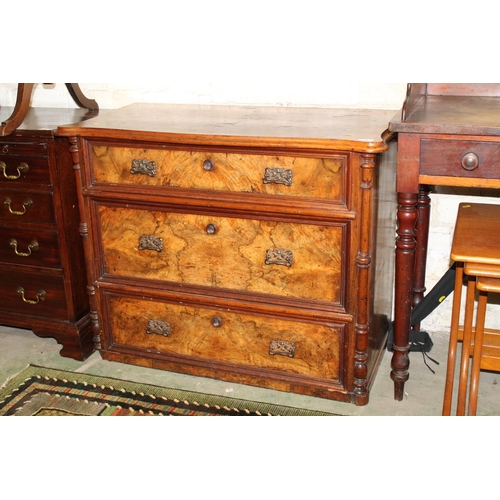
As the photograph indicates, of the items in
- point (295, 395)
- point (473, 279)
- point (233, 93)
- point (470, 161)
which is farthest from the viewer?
point (233, 93)

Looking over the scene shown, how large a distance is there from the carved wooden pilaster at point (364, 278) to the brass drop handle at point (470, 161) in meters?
0.27

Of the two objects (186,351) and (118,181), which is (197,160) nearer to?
(118,181)

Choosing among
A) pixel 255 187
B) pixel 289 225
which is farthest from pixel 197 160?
pixel 289 225

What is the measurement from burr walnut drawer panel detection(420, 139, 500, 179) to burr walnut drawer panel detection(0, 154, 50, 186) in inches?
55.5

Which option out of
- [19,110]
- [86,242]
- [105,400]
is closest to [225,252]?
[86,242]

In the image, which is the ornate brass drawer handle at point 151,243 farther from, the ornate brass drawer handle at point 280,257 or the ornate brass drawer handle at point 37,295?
the ornate brass drawer handle at point 37,295

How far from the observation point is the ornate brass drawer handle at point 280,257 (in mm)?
2277

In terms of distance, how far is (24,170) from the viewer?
2533 millimetres

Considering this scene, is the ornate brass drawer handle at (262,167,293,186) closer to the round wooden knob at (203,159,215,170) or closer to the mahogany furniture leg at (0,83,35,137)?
the round wooden knob at (203,159,215,170)

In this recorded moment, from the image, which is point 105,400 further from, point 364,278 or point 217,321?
point 364,278

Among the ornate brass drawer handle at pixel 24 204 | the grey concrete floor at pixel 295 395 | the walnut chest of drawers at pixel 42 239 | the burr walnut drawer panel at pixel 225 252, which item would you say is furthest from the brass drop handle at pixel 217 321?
the ornate brass drawer handle at pixel 24 204

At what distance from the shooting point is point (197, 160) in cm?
229

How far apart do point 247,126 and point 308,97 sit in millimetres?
520

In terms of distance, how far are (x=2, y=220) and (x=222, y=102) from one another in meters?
1.05
